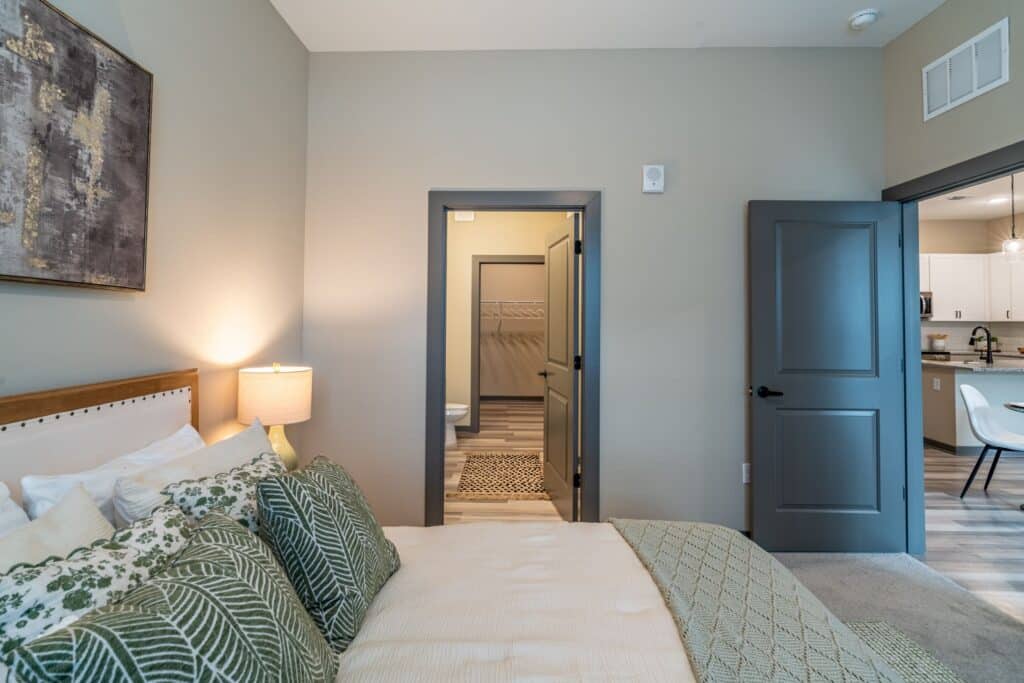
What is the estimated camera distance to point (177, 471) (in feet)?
4.23

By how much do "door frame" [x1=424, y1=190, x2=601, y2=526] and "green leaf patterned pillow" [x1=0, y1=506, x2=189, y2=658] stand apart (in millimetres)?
1873

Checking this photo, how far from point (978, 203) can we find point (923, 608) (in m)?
5.15

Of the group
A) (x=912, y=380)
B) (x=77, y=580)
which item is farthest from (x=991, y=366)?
(x=77, y=580)

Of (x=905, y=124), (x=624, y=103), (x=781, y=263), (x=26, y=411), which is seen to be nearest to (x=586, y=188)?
(x=624, y=103)

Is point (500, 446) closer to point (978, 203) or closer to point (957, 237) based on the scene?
point (978, 203)

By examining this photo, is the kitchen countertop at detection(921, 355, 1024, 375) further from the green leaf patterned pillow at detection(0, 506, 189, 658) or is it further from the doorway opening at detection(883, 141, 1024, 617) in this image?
the green leaf patterned pillow at detection(0, 506, 189, 658)

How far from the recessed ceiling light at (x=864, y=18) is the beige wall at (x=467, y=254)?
3.40m

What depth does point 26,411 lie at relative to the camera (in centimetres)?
120

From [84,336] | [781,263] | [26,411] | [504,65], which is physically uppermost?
[504,65]

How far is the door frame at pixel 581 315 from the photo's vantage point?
109 inches

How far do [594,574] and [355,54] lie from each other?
3.14 meters

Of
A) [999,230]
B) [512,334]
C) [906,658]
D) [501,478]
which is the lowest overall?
[501,478]

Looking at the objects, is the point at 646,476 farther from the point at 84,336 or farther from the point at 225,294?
the point at 84,336

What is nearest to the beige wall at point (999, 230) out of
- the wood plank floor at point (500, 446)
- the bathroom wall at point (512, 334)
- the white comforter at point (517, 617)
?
the bathroom wall at point (512, 334)
